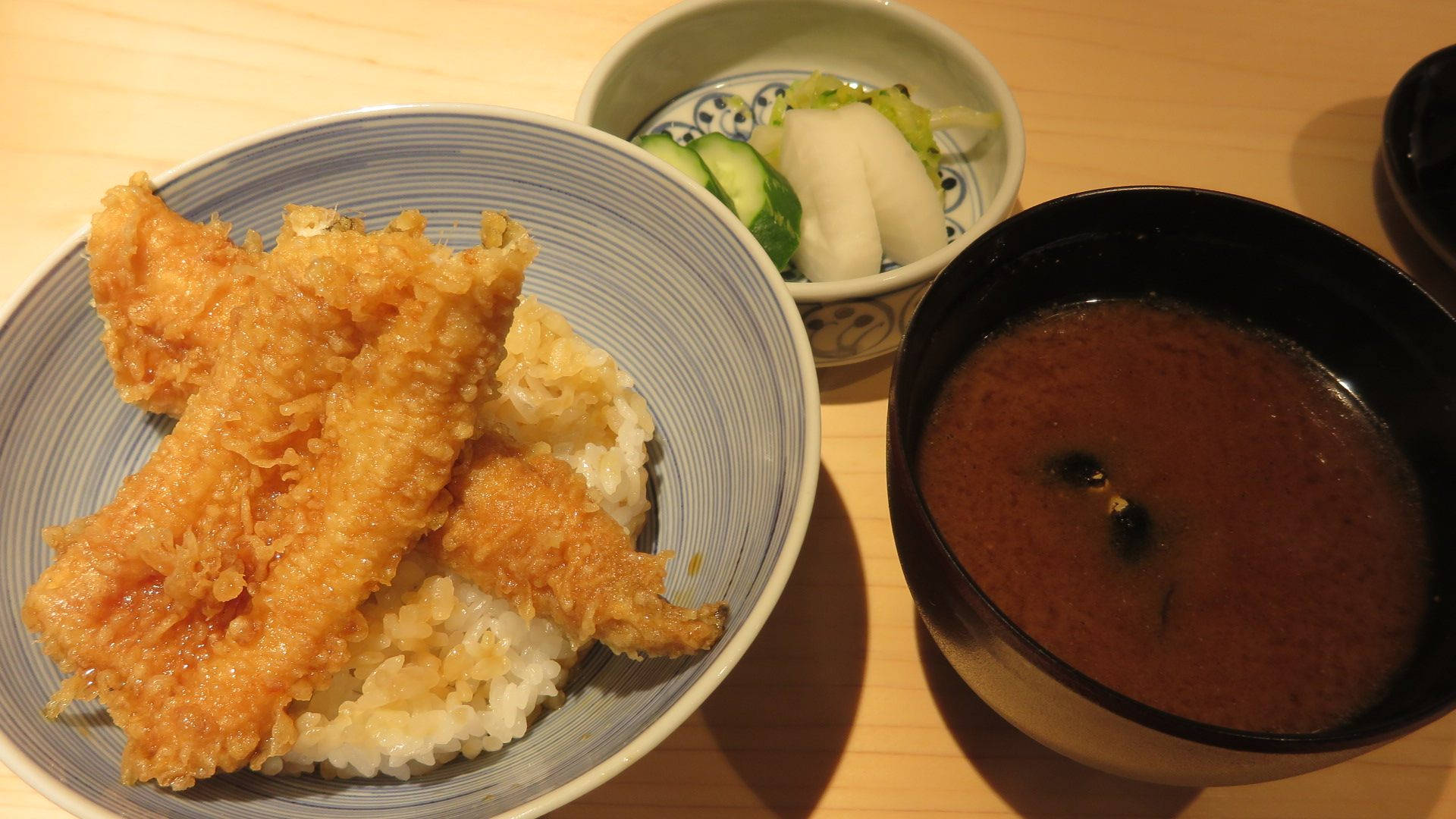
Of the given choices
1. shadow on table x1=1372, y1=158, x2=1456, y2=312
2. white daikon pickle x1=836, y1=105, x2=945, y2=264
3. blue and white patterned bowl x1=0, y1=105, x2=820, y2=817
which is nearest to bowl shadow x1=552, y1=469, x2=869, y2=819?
blue and white patterned bowl x1=0, y1=105, x2=820, y2=817

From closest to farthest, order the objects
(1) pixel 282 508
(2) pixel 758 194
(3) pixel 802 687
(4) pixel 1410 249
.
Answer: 1. (1) pixel 282 508
2. (3) pixel 802 687
3. (2) pixel 758 194
4. (4) pixel 1410 249

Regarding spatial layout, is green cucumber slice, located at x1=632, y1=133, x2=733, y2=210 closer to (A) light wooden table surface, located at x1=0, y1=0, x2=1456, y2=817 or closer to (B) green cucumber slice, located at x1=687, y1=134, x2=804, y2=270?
(B) green cucumber slice, located at x1=687, y1=134, x2=804, y2=270

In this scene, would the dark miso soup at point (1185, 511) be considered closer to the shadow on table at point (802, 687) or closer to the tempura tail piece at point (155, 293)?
the shadow on table at point (802, 687)

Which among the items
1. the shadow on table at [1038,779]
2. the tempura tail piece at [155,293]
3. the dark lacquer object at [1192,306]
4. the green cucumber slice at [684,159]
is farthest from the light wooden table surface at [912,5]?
the tempura tail piece at [155,293]

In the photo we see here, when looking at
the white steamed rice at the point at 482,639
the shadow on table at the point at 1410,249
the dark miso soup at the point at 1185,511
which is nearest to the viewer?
the dark miso soup at the point at 1185,511

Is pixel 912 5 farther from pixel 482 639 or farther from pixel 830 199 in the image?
pixel 482 639

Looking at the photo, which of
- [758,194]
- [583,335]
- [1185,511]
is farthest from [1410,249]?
[583,335]
